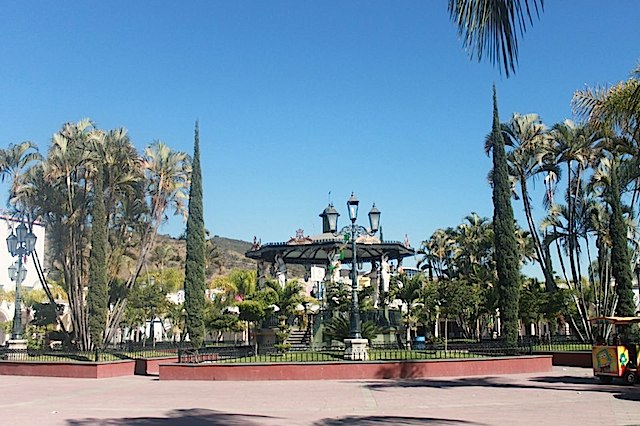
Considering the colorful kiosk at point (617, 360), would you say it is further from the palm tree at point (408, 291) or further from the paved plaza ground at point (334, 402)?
the palm tree at point (408, 291)

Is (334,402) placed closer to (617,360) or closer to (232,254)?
(617,360)

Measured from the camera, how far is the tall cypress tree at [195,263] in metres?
26.2

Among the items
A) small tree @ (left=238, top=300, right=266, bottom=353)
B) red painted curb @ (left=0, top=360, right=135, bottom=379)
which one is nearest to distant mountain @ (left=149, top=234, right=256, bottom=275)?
small tree @ (left=238, top=300, right=266, bottom=353)

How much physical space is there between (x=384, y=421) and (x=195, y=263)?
17001 millimetres

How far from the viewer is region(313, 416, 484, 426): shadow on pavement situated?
427 inches

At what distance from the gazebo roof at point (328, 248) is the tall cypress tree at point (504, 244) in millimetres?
11408

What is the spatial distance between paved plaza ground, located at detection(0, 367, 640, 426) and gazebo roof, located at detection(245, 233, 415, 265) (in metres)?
16.9

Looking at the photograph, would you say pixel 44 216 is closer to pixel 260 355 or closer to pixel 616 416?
pixel 260 355

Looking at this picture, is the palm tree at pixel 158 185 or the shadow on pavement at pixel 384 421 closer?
the shadow on pavement at pixel 384 421

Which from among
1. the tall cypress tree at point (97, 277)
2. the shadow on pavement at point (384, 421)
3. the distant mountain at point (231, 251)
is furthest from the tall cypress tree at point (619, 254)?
the distant mountain at point (231, 251)

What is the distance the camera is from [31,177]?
32625 mm

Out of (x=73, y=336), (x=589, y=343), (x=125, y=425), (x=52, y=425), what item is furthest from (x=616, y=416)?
(x=73, y=336)

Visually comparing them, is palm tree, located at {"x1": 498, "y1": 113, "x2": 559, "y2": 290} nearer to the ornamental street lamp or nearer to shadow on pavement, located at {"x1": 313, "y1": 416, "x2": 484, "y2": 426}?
the ornamental street lamp

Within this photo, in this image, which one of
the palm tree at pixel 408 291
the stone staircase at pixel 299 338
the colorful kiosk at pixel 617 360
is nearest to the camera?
the colorful kiosk at pixel 617 360
